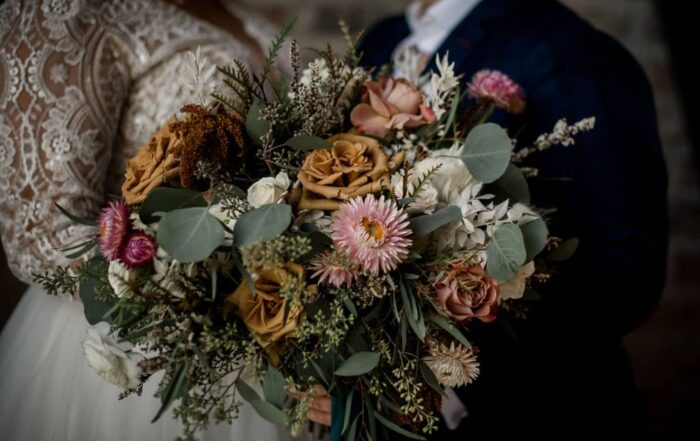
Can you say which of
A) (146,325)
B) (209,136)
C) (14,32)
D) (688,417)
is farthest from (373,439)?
(688,417)

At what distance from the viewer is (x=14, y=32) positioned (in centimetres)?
90

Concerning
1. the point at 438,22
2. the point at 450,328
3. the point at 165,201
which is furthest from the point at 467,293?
the point at 438,22

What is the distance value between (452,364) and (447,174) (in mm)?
229

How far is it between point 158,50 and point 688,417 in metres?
2.06

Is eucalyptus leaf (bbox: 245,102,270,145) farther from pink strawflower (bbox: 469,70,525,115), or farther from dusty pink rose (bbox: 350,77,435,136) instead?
pink strawflower (bbox: 469,70,525,115)

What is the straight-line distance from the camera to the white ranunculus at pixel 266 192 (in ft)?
2.18

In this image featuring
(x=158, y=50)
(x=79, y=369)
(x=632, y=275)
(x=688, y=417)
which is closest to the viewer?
(x=79, y=369)

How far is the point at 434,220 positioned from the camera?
2.21ft

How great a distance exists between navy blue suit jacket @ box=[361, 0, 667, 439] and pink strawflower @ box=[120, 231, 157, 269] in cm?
69

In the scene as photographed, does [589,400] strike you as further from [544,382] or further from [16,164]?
[16,164]

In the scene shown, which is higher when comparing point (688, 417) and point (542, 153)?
point (542, 153)

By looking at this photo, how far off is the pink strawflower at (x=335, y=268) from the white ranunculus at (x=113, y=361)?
243 mm

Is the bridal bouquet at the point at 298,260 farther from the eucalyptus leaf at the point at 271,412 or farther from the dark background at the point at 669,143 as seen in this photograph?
the dark background at the point at 669,143

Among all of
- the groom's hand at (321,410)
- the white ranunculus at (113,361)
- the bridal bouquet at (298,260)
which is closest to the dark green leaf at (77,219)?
the bridal bouquet at (298,260)
